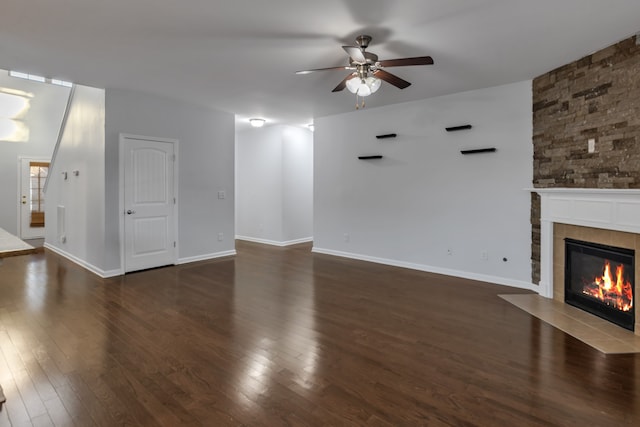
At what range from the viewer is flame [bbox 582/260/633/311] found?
312cm

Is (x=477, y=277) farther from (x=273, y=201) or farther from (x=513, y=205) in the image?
(x=273, y=201)

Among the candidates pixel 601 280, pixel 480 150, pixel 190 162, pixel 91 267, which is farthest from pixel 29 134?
pixel 601 280

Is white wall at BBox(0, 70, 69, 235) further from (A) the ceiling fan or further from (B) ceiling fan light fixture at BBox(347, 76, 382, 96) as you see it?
(B) ceiling fan light fixture at BBox(347, 76, 382, 96)

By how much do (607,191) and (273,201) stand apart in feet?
19.0

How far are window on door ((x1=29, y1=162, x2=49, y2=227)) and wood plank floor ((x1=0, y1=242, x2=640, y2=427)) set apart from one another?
A: 520cm

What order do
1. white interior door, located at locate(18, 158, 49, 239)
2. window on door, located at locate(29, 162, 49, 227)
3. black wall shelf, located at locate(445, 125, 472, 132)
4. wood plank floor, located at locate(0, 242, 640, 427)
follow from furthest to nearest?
window on door, located at locate(29, 162, 49, 227)
white interior door, located at locate(18, 158, 49, 239)
black wall shelf, located at locate(445, 125, 472, 132)
wood plank floor, located at locate(0, 242, 640, 427)

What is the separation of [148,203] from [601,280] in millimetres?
5742

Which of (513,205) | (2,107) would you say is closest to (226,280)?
(513,205)

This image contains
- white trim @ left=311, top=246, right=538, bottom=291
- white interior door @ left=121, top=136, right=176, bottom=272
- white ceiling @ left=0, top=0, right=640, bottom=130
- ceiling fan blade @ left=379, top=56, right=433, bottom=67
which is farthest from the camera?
white interior door @ left=121, top=136, right=176, bottom=272

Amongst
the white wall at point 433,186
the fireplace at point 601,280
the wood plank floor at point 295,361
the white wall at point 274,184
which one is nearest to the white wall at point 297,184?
the white wall at point 274,184

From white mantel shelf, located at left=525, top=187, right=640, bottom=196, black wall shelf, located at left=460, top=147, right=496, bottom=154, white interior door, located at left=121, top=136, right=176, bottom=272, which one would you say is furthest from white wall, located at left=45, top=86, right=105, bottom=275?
white mantel shelf, located at left=525, top=187, right=640, bottom=196

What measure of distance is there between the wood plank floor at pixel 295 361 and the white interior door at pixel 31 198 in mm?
5136

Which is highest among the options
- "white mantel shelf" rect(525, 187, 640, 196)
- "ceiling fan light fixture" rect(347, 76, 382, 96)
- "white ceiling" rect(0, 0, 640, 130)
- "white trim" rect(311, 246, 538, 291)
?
"white ceiling" rect(0, 0, 640, 130)

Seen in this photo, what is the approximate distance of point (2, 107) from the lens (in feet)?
25.7
